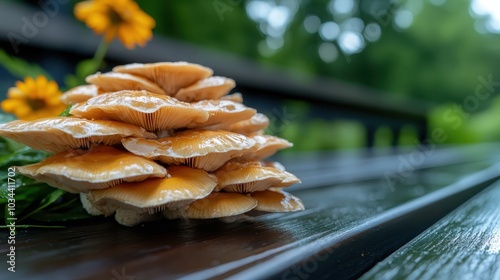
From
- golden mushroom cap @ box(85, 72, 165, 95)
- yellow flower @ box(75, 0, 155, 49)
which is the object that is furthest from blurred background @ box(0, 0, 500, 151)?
golden mushroom cap @ box(85, 72, 165, 95)

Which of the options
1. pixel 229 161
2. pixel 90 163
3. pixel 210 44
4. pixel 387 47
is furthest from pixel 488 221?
pixel 387 47

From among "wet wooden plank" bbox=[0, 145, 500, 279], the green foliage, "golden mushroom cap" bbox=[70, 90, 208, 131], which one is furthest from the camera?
the green foliage

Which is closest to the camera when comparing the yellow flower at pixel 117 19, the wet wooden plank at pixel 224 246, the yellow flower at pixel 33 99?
the wet wooden plank at pixel 224 246

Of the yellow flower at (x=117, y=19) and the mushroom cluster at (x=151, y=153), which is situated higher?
the yellow flower at (x=117, y=19)

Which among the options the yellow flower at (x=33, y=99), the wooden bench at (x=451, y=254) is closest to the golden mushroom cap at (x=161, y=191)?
the wooden bench at (x=451, y=254)

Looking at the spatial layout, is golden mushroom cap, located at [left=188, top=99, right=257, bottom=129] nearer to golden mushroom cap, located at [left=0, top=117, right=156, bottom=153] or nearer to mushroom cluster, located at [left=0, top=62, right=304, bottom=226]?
mushroom cluster, located at [left=0, top=62, right=304, bottom=226]

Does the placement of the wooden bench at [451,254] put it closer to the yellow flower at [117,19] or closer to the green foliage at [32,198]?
the green foliage at [32,198]
